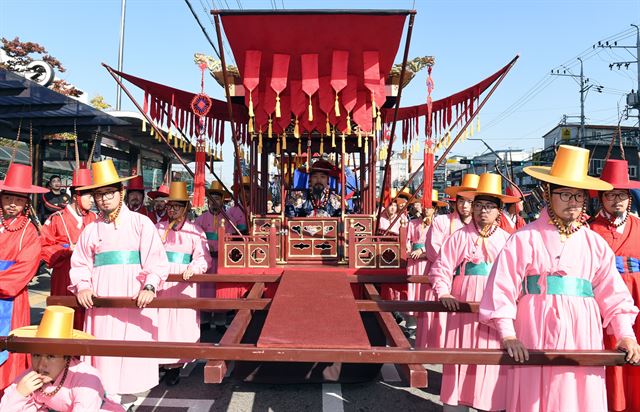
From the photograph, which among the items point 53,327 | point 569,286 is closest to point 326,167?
point 569,286

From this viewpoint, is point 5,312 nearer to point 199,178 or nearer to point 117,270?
point 117,270

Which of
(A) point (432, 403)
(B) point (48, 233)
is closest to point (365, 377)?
(A) point (432, 403)

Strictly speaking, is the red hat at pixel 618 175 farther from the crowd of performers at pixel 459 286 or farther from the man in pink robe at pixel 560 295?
the man in pink robe at pixel 560 295

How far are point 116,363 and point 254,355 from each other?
1797mm

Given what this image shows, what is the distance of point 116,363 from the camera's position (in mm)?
3178

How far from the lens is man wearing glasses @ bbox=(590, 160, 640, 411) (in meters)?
3.19

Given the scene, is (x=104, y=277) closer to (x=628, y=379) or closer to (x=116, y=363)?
(x=116, y=363)

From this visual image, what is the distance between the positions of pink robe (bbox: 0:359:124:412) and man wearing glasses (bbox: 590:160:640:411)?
3551mm

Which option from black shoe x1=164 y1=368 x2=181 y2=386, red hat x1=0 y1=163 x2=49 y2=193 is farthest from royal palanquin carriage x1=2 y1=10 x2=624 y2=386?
red hat x1=0 y1=163 x2=49 y2=193

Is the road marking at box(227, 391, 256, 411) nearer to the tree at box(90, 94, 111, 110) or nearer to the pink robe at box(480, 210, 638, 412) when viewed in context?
the pink robe at box(480, 210, 638, 412)

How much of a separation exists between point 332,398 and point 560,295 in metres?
2.41

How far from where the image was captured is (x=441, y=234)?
4.88 metres

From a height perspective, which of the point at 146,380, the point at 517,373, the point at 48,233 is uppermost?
the point at 48,233

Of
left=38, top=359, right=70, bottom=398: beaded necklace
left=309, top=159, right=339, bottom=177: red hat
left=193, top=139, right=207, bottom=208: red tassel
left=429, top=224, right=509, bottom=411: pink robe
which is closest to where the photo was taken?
left=38, top=359, right=70, bottom=398: beaded necklace
